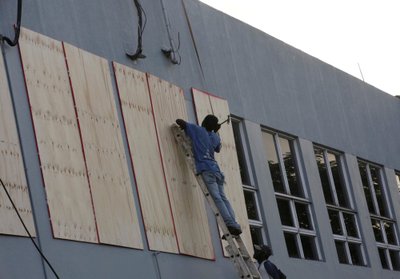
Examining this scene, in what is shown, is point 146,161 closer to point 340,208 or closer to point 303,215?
point 303,215

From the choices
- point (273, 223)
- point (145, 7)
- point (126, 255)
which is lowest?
point (126, 255)

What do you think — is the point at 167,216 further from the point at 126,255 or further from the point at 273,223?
the point at 273,223

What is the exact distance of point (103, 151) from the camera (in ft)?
50.6

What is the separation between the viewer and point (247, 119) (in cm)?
1989

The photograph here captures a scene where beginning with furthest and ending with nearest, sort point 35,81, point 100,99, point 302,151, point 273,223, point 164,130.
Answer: point 302,151 < point 273,223 < point 164,130 < point 100,99 < point 35,81

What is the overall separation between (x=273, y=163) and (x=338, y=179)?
2.90m

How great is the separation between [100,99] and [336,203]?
807cm

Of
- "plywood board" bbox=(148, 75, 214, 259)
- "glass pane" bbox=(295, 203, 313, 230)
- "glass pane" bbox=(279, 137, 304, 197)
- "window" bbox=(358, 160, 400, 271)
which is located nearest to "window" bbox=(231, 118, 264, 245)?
"glass pane" bbox=(279, 137, 304, 197)

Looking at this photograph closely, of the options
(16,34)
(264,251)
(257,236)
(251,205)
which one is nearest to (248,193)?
(251,205)

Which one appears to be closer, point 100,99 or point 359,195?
point 100,99

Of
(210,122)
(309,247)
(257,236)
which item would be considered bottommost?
(257,236)

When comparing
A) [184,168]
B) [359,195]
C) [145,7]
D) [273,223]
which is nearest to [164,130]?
[184,168]

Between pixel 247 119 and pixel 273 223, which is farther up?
pixel 247 119

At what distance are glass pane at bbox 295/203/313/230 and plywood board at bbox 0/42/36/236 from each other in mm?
8273
